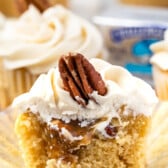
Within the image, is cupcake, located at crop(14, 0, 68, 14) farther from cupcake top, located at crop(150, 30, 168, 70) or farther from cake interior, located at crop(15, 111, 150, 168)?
cake interior, located at crop(15, 111, 150, 168)

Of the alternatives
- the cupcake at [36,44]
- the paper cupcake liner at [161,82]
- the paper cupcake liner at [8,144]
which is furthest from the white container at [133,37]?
the paper cupcake liner at [8,144]

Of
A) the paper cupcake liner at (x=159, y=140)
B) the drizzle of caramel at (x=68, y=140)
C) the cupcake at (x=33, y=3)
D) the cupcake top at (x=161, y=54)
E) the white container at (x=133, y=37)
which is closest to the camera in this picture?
the drizzle of caramel at (x=68, y=140)

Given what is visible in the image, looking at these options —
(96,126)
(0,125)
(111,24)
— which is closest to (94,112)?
(96,126)

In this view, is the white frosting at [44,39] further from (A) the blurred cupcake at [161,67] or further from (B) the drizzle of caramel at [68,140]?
(B) the drizzle of caramel at [68,140]

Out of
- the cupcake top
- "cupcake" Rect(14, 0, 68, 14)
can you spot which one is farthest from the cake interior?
"cupcake" Rect(14, 0, 68, 14)

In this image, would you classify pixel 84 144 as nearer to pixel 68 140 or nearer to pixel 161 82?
pixel 68 140

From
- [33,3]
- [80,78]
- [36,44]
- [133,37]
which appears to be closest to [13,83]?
[36,44]
